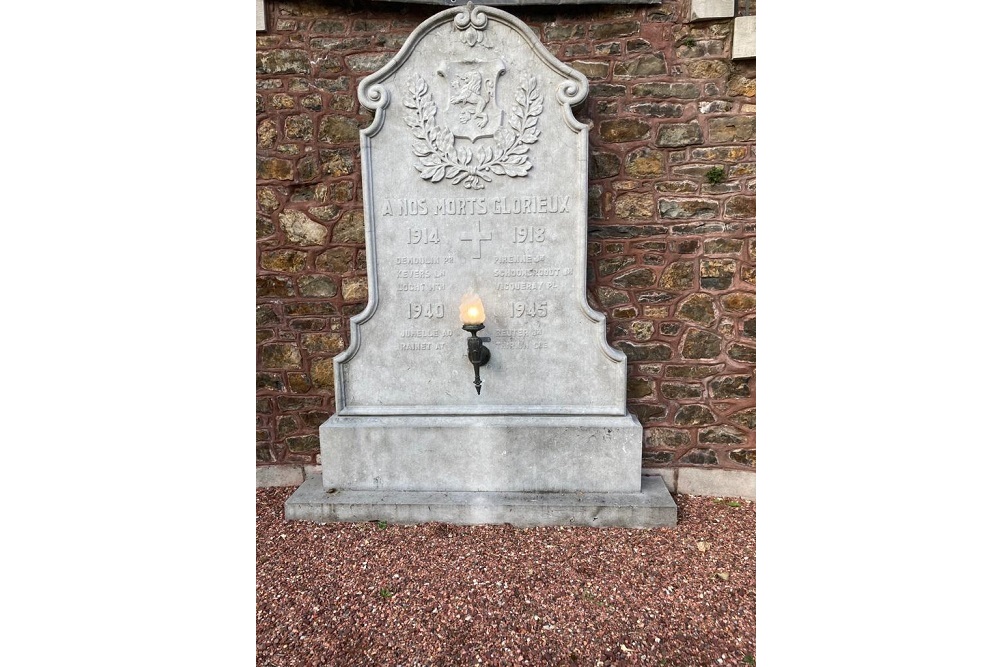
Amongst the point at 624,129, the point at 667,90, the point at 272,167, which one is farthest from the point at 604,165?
the point at 272,167

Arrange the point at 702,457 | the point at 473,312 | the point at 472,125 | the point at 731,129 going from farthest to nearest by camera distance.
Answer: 1. the point at 702,457
2. the point at 731,129
3. the point at 472,125
4. the point at 473,312

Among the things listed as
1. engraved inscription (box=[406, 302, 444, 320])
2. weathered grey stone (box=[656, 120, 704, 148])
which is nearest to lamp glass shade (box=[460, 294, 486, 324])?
engraved inscription (box=[406, 302, 444, 320])

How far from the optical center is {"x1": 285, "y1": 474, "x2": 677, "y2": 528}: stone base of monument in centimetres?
246

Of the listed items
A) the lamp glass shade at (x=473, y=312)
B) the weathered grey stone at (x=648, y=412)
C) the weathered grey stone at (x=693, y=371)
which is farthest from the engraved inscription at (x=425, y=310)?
the weathered grey stone at (x=693, y=371)

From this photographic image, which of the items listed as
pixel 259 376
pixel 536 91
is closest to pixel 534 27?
pixel 536 91

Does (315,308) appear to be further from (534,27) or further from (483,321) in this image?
(534,27)

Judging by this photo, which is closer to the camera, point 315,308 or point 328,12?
point 328,12

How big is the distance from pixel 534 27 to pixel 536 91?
64cm

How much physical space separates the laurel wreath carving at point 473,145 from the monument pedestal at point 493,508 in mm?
1829

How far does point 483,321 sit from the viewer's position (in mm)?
2514

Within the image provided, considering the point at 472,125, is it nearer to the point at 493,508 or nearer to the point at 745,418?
the point at 493,508

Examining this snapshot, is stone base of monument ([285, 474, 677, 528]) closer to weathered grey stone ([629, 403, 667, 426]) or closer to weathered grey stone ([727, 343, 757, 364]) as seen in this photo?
weathered grey stone ([629, 403, 667, 426])

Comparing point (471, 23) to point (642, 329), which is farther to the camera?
point (642, 329)

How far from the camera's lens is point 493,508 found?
248 centimetres
